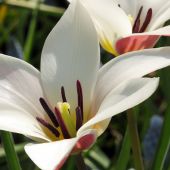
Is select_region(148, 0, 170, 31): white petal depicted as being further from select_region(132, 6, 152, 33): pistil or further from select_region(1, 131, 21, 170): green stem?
select_region(1, 131, 21, 170): green stem

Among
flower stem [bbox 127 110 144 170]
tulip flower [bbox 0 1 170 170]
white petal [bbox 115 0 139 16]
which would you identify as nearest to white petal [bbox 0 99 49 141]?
tulip flower [bbox 0 1 170 170]

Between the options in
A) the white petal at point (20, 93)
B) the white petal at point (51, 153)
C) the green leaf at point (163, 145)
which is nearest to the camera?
the white petal at point (51, 153)

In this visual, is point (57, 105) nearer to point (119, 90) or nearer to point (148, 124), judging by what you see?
point (119, 90)

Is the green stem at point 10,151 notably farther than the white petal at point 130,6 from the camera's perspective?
No

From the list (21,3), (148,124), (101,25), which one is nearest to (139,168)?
(101,25)

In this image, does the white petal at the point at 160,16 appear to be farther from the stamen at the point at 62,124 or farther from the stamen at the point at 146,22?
the stamen at the point at 62,124

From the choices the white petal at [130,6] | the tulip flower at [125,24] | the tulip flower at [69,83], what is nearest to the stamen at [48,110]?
the tulip flower at [69,83]
